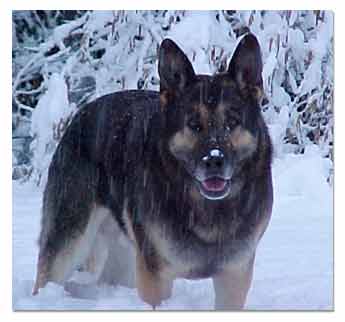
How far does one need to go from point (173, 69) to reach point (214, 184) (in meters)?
0.38

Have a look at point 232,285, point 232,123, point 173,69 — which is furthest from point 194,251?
point 173,69

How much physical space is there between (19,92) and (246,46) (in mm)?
729

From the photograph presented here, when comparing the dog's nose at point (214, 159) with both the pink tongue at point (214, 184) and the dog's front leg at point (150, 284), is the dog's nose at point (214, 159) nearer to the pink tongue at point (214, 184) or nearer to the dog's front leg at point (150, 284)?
the pink tongue at point (214, 184)

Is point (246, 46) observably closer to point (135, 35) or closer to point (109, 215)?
point (135, 35)

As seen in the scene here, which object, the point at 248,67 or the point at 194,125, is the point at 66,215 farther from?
the point at 248,67

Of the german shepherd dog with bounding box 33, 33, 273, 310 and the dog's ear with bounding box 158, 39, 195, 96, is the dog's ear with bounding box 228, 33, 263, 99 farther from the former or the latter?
the dog's ear with bounding box 158, 39, 195, 96

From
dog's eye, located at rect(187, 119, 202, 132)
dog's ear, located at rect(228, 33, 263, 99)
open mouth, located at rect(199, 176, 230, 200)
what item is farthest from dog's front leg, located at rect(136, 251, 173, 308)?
dog's ear, located at rect(228, 33, 263, 99)

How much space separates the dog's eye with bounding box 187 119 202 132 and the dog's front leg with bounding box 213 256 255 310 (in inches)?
17.4

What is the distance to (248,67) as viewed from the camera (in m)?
2.65

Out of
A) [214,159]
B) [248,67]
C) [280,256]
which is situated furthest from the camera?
[280,256]

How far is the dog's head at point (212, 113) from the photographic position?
101 inches

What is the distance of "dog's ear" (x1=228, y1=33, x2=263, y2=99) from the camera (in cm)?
265

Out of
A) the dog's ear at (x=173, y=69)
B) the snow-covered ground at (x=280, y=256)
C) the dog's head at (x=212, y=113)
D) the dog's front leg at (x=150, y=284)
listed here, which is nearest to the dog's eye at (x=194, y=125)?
the dog's head at (x=212, y=113)
